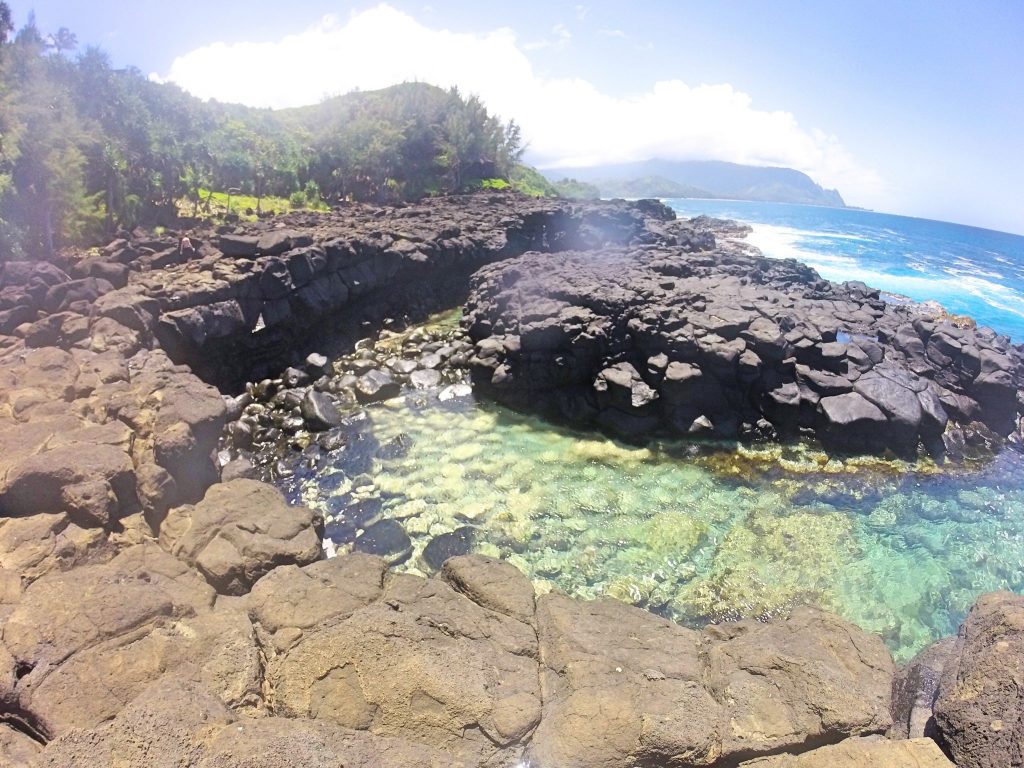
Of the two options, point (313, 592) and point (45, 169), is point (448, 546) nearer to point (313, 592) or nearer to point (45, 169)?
point (313, 592)

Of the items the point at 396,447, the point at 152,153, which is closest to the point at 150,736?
the point at 396,447

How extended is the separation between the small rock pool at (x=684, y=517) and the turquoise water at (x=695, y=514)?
4 centimetres

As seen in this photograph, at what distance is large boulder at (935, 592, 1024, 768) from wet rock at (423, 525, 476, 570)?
26.0ft

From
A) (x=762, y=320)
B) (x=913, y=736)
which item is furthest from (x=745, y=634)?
(x=762, y=320)

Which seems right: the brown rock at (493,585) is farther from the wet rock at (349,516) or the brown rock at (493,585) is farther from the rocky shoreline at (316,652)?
the wet rock at (349,516)

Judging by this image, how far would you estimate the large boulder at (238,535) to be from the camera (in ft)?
24.0

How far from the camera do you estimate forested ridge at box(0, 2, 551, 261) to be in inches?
784

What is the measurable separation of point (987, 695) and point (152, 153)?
111ft

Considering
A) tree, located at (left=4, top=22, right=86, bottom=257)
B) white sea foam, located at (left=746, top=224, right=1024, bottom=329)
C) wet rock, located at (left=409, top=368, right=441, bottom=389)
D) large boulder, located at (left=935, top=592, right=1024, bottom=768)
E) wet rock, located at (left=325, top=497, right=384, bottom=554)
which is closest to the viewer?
large boulder, located at (left=935, top=592, right=1024, bottom=768)

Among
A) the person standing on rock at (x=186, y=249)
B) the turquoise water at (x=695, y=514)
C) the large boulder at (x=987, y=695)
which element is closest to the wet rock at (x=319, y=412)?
the turquoise water at (x=695, y=514)

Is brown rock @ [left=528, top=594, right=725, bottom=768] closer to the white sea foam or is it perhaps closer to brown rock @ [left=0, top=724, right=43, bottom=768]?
brown rock @ [left=0, top=724, right=43, bottom=768]

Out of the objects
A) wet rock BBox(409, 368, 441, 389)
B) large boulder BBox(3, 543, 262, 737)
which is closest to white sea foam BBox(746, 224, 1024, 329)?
wet rock BBox(409, 368, 441, 389)

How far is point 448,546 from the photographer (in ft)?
37.5

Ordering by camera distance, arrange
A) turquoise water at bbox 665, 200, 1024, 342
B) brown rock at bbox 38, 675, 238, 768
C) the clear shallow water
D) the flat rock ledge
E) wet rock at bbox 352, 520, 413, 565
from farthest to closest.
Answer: turquoise water at bbox 665, 200, 1024, 342 → the flat rock ledge → wet rock at bbox 352, 520, 413, 565 → the clear shallow water → brown rock at bbox 38, 675, 238, 768
